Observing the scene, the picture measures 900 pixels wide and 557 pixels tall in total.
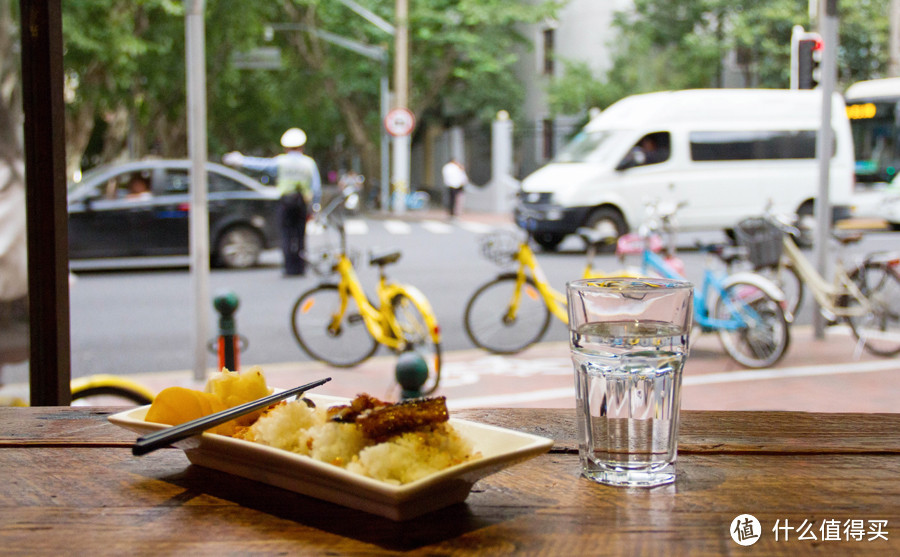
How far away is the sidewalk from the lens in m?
5.66

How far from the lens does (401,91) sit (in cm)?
2489

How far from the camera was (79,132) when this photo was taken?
1917cm

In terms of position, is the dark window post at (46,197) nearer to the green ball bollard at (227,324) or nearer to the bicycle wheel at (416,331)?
the green ball bollard at (227,324)

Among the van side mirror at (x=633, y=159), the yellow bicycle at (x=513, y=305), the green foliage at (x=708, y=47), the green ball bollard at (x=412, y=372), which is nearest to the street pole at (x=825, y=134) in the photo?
the yellow bicycle at (x=513, y=305)

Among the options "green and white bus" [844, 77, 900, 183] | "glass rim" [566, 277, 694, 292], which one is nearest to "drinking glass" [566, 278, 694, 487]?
"glass rim" [566, 277, 694, 292]

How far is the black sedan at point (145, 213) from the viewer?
39.5ft

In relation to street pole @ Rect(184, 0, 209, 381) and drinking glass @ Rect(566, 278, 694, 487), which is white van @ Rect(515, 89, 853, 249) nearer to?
street pole @ Rect(184, 0, 209, 381)

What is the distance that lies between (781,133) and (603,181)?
3403 mm

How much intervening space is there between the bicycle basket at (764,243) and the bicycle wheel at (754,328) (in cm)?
82

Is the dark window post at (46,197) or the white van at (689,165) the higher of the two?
the white van at (689,165)

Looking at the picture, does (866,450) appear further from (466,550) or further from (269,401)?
(269,401)

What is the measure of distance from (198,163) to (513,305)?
2.39 m

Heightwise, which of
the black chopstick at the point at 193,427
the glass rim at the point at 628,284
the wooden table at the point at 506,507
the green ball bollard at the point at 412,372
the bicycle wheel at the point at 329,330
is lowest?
the bicycle wheel at the point at 329,330

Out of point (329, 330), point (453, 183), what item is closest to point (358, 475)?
point (329, 330)
